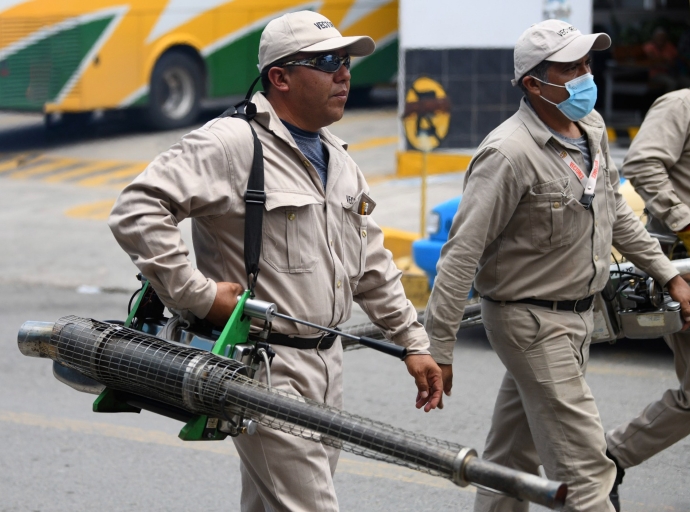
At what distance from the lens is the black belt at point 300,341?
10.6ft

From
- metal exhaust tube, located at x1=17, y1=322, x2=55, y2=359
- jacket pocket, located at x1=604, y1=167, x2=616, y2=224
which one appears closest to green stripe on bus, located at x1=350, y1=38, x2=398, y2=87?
jacket pocket, located at x1=604, y1=167, x2=616, y2=224

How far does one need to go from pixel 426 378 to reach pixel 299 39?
1140 millimetres

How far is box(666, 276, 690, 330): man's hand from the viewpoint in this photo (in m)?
4.10

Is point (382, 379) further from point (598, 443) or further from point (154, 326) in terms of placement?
point (154, 326)

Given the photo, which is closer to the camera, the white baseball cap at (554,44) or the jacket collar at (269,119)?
the jacket collar at (269,119)

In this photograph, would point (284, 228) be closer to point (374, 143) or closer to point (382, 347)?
point (382, 347)

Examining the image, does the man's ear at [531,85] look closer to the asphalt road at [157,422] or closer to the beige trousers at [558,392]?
the beige trousers at [558,392]

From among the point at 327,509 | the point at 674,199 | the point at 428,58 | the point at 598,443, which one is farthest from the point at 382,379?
the point at 428,58

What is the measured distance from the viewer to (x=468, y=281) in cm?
372

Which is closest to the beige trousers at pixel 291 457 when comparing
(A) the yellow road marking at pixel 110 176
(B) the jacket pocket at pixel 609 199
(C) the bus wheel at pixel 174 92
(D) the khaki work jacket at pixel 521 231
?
(D) the khaki work jacket at pixel 521 231

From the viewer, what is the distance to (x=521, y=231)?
3795mm

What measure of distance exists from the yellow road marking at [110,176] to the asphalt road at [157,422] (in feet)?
9.10

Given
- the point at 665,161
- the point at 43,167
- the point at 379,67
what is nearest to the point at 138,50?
the point at 43,167

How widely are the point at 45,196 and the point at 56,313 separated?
4.81 meters
